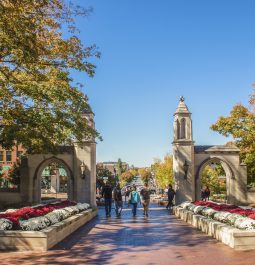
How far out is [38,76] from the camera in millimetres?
18500

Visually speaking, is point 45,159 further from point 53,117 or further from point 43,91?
point 43,91

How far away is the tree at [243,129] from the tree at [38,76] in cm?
1559

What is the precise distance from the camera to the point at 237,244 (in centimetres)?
1197

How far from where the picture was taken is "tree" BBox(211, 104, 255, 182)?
34.0m

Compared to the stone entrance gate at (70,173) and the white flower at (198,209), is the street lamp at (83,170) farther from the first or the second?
Result: the white flower at (198,209)

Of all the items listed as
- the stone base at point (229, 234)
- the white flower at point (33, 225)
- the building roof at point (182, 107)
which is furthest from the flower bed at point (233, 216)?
the building roof at point (182, 107)

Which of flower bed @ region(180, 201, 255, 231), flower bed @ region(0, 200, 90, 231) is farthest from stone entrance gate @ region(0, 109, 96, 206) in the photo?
flower bed @ region(0, 200, 90, 231)

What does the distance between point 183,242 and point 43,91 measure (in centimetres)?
886

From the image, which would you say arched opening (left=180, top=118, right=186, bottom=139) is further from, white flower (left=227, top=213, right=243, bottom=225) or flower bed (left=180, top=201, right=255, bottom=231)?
white flower (left=227, top=213, right=243, bottom=225)

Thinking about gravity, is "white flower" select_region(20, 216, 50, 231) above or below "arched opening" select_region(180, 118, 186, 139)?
below

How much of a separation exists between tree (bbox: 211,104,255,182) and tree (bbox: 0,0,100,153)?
Answer: 15.6m

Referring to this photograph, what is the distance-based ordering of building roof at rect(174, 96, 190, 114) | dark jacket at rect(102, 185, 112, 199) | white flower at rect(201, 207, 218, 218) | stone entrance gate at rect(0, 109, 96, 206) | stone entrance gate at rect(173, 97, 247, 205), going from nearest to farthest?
white flower at rect(201, 207, 218, 218) < dark jacket at rect(102, 185, 112, 199) < stone entrance gate at rect(0, 109, 96, 206) < stone entrance gate at rect(173, 97, 247, 205) < building roof at rect(174, 96, 190, 114)

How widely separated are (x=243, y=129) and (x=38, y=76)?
22377mm

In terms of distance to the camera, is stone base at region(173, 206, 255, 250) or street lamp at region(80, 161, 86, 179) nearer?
stone base at region(173, 206, 255, 250)
